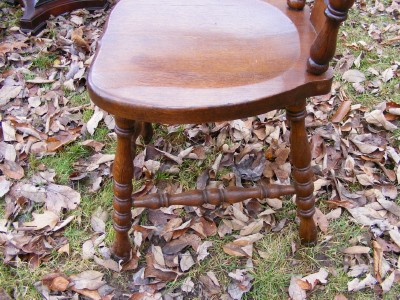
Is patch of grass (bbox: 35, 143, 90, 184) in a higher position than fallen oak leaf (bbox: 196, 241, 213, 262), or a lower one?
higher

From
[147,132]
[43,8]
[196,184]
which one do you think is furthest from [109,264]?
[43,8]

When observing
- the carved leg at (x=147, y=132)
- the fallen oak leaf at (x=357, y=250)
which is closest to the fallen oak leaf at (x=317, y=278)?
the fallen oak leaf at (x=357, y=250)

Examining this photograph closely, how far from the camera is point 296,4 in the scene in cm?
125

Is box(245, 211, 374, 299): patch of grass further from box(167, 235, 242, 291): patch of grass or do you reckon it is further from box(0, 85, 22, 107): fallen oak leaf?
box(0, 85, 22, 107): fallen oak leaf

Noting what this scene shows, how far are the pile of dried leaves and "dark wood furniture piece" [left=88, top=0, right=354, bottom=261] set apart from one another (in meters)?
0.17

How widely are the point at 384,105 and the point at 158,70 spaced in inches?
50.4

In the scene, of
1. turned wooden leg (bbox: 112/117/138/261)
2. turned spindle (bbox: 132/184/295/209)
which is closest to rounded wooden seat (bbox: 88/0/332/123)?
turned wooden leg (bbox: 112/117/138/261)

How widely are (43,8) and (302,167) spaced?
1.90 m

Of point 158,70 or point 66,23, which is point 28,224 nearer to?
point 158,70

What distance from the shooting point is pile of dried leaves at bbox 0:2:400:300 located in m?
1.40

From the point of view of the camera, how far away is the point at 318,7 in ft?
3.81

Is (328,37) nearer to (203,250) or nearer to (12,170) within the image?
(203,250)

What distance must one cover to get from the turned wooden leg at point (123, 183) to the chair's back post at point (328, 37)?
1.54 feet

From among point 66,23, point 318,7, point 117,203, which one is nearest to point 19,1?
point 66,23
